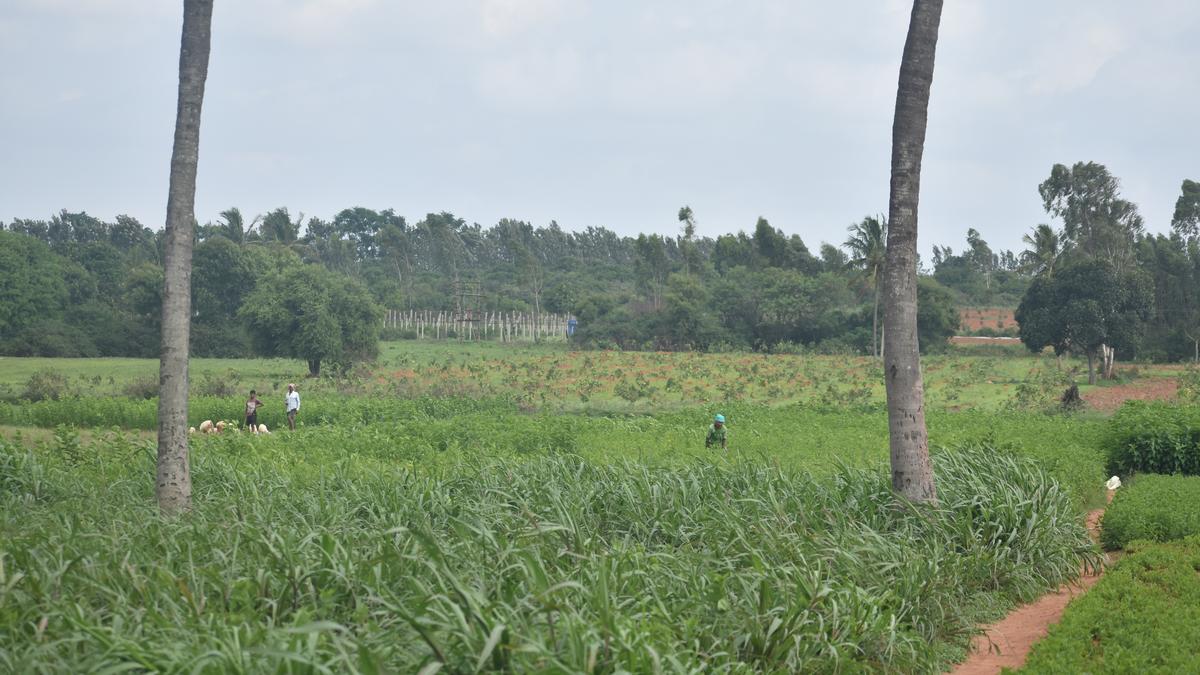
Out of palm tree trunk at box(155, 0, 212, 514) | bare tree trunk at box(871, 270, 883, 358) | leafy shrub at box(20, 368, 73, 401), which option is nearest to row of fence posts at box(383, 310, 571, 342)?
bare tree trunk at box(871, 270, 883, 358)

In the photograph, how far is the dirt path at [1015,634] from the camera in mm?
6797

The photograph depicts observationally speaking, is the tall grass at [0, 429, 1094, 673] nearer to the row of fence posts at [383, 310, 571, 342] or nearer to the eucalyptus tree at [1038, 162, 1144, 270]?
the eucalyptus tree at [1038, 162, 1144, 270]

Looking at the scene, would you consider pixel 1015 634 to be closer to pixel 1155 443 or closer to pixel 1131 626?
pixel 1131 626

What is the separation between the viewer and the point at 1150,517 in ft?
33.3

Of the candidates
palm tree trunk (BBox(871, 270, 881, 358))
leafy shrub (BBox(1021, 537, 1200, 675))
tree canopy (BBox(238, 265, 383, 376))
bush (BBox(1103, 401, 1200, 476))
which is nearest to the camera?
leafy shrub (BBox(1021, 537, 1200, 675))

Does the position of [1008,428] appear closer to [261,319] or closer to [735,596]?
[735,596]

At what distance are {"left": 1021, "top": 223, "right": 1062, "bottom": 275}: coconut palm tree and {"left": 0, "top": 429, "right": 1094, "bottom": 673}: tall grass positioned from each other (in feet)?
124

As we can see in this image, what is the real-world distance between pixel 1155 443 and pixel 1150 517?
223 inches

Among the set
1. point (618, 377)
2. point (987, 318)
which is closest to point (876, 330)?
point (618, 377)

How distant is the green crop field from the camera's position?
4.65m

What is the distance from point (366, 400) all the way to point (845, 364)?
907 inches

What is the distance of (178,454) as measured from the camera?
9250mm

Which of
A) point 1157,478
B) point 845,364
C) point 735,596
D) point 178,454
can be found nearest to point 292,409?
point 178,454

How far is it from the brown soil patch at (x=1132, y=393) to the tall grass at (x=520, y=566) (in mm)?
20345
